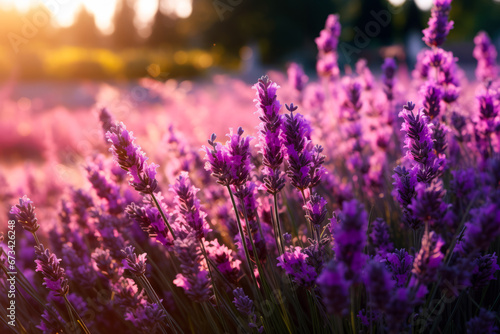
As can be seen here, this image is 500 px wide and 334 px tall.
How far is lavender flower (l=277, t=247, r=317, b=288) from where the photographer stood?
5.08 ft

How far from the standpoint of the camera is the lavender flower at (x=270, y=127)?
1.55 m

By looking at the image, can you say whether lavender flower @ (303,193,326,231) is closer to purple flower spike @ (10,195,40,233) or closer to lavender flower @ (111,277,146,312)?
lavender flower @ (111,277,146,312)

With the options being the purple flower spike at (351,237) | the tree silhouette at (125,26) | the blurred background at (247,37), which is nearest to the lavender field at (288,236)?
the purple flower spike at (351,237)

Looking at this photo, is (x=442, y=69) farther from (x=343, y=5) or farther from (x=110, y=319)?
(x=343, y=5)

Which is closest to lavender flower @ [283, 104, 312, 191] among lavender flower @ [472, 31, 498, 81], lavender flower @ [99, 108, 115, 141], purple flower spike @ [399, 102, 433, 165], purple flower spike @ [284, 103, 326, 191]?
purple flower spike @ [284, 103, 326, 191]

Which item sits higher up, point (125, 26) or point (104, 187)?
point (125, 26)

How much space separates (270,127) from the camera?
61.1 inches

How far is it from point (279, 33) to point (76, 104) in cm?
2117

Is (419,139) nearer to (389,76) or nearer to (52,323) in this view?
(52,323)

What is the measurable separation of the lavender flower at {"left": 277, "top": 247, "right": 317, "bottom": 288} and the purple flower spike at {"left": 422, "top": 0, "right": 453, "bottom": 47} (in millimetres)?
1635

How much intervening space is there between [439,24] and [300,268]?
1.78 meters

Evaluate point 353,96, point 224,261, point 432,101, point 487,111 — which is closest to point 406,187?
point 432,101

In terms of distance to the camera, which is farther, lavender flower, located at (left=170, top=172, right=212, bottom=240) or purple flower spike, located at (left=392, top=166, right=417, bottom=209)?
lavender flower, located at (left=170, top=172, right=212, bottom=240)

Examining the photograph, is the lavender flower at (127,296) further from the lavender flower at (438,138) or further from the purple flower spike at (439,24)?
the purple flower spike at (439,24)
